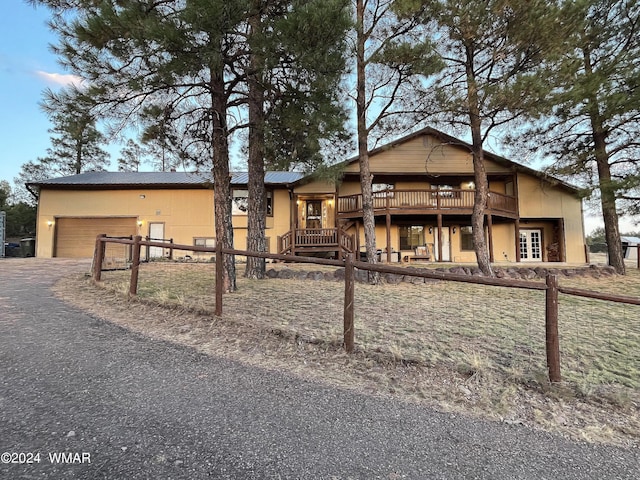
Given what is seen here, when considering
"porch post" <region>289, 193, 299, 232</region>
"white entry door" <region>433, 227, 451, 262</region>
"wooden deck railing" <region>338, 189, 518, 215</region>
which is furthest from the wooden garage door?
"white entry door" <region>433, 227, 451, 262</region>

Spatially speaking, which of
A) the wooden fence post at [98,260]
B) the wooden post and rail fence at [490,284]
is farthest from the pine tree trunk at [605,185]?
the wooden fence post at [98,260]

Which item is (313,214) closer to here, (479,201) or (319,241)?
(319,241)

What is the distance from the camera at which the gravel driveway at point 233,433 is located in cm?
194

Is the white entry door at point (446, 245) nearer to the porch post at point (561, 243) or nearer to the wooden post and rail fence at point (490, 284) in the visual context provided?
the porch post at point (561, 243)

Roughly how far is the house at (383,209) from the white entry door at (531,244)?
0.05 meters

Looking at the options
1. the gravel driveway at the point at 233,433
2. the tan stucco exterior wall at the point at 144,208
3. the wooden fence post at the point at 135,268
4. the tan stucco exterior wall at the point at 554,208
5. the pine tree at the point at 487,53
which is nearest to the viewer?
the gravel driveway at the point at 233,433

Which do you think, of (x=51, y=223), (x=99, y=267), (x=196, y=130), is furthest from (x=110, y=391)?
(x=51, y=223)

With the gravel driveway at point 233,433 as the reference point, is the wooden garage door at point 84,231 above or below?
above

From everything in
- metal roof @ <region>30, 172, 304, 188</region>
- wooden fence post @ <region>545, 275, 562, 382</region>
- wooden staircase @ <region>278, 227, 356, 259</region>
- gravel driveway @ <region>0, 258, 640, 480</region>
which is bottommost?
gravel driveway @ <region>0, 258, 640, 480</region>

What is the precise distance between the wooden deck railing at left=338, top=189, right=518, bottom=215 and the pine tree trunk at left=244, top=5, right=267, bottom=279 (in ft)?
21.1

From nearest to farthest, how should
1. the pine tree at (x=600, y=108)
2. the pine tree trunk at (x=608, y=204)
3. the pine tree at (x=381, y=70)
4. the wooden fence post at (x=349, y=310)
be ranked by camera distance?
the wooden fence post at (x=349, y=310), the pine tree at (x=381, y=70), the pine tree at (x=600, y=108), the pine tree trunk at (x=608, y=204)

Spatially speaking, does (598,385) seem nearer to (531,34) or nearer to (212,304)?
(212,304)

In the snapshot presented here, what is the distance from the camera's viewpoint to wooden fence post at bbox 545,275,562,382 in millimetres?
3143

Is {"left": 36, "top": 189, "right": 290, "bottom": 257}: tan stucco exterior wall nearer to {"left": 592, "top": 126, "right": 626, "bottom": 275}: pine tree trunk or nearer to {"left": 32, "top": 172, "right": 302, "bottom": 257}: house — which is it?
{"left": 32, "top": 172, "right": 302, "bottom": 257}: house
